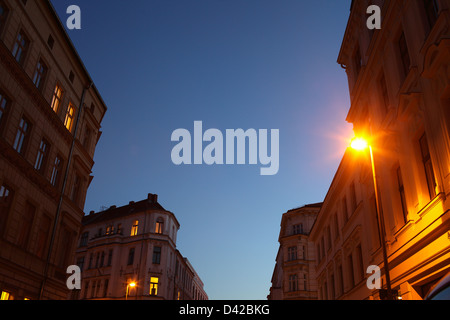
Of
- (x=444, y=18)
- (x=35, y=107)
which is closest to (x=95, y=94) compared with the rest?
(x=35, y=107)

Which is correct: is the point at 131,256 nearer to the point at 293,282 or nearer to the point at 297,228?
the point at 293,282

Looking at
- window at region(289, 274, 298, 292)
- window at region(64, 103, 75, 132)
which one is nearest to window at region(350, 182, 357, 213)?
window at region(64, 103, 75, 132)

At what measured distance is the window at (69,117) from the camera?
25.1 m

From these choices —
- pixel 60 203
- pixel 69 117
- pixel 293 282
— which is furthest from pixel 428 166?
pixel 293 282

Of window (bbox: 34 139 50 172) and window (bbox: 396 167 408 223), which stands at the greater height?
window (bbox: 34 139 50 172)

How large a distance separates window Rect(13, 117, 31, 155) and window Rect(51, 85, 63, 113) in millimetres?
3119

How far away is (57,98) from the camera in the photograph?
78.0 feet

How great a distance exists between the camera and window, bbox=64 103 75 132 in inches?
990

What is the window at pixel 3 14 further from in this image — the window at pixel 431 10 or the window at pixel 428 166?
the window at pixel 428 166

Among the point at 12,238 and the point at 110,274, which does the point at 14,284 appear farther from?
the point at 110,274

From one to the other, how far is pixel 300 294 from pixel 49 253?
4157 cm

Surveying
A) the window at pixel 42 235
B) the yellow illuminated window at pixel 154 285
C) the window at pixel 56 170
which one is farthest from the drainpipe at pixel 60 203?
the yellow illuminated window at pixel 154 285

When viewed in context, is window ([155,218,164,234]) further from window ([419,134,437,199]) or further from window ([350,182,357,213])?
window ([419,134,437,199])

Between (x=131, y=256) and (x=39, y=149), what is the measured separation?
129 ft
